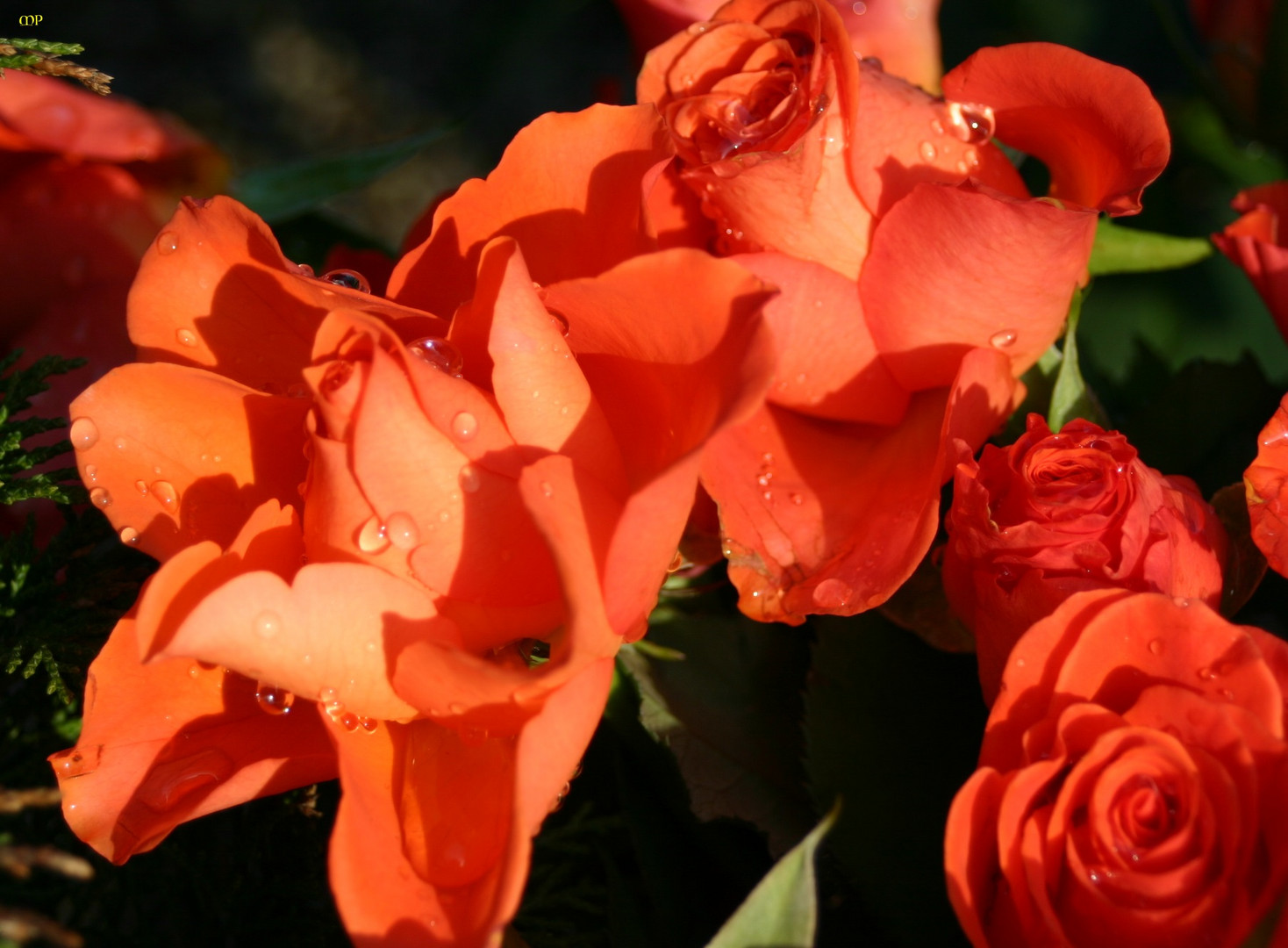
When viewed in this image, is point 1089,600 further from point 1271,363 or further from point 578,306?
point 1271,363

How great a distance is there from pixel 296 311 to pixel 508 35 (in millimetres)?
717

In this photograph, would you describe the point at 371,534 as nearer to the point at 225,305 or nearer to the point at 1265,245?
the point at 225,305

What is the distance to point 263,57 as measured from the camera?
5.07 ft

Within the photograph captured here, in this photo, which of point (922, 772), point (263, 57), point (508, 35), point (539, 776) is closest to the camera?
point (539, 776)

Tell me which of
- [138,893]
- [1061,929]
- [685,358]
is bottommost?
[138,893]

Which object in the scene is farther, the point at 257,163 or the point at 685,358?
the point at 257,163

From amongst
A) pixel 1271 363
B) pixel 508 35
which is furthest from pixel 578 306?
pixel 508 35

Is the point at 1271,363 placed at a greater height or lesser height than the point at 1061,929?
lesser

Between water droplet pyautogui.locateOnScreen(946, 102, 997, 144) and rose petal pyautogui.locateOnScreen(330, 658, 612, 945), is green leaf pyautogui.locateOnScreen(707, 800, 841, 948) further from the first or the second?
water droplet pyautogui.locateOnScreen(946, 102, 997, 144)

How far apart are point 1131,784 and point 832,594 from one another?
92 mm

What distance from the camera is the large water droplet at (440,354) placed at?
0.32 meters

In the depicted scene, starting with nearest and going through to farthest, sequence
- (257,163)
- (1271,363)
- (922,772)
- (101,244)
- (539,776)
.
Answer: (539,776)
(922,772)
(101,244)
(1271,363)
(257,163)

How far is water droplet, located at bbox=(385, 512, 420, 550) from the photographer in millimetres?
296

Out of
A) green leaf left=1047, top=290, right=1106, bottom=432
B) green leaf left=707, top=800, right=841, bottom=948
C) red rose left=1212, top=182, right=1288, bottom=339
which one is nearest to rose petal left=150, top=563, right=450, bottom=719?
green leaf left=707, top=800, right=841, bottom=948
